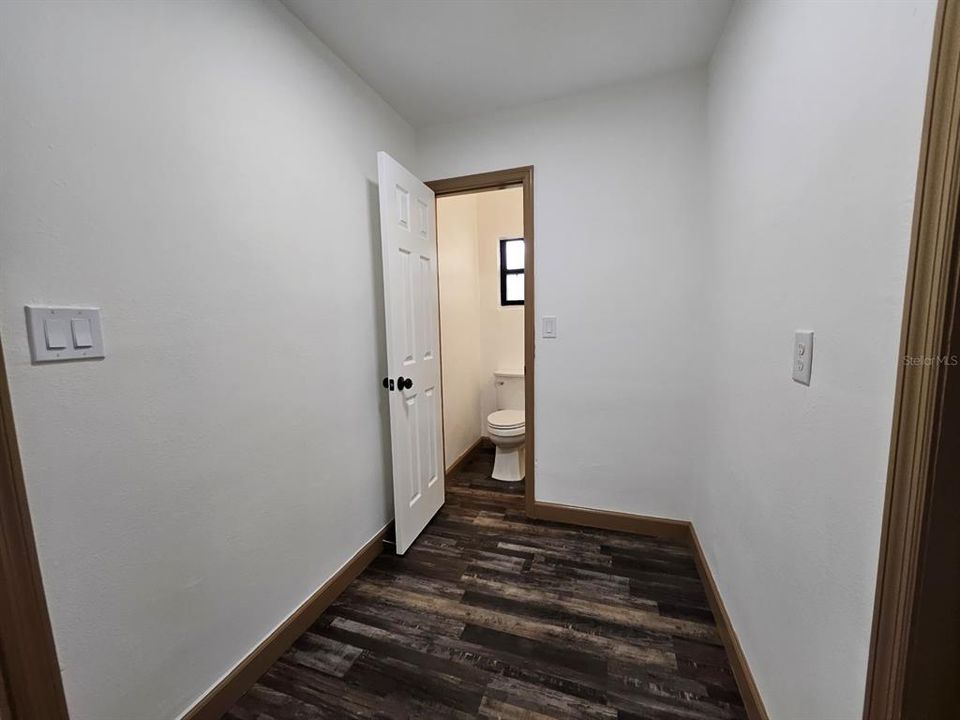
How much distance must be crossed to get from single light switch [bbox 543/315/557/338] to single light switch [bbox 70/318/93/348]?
1836 millimetres

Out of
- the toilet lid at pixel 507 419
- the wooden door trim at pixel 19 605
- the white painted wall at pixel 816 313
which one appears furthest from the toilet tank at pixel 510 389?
the wooden door trim at pixel 19 605

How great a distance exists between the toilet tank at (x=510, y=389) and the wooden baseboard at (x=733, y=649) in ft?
5.73

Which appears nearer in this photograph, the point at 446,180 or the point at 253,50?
the point at 253,50

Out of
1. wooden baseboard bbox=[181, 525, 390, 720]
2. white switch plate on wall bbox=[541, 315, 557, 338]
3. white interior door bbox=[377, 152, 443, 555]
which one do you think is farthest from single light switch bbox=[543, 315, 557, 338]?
wooden baseboard bbox=[181, 525, 390, 720]

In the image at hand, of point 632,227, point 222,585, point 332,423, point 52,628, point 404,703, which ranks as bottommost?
point 404,703

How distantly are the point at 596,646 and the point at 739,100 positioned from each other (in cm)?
211

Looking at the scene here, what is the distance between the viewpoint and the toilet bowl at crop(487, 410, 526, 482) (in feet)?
9.07

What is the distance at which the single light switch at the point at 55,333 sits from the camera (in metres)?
0.82

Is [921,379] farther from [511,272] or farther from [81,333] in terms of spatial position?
[511,272]

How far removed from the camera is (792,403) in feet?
3.15

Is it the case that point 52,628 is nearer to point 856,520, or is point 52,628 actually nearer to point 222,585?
point 222,585

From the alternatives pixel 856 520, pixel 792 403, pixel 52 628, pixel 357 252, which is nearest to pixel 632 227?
pixel 792 403

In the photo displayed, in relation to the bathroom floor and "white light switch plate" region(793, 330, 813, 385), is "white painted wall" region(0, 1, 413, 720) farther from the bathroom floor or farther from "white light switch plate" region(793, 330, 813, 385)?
"white light switch plate" region(793, 330, 813, 385)

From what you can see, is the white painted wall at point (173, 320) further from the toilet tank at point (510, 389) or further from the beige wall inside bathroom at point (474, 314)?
the toilet tank at point (510, 389)
